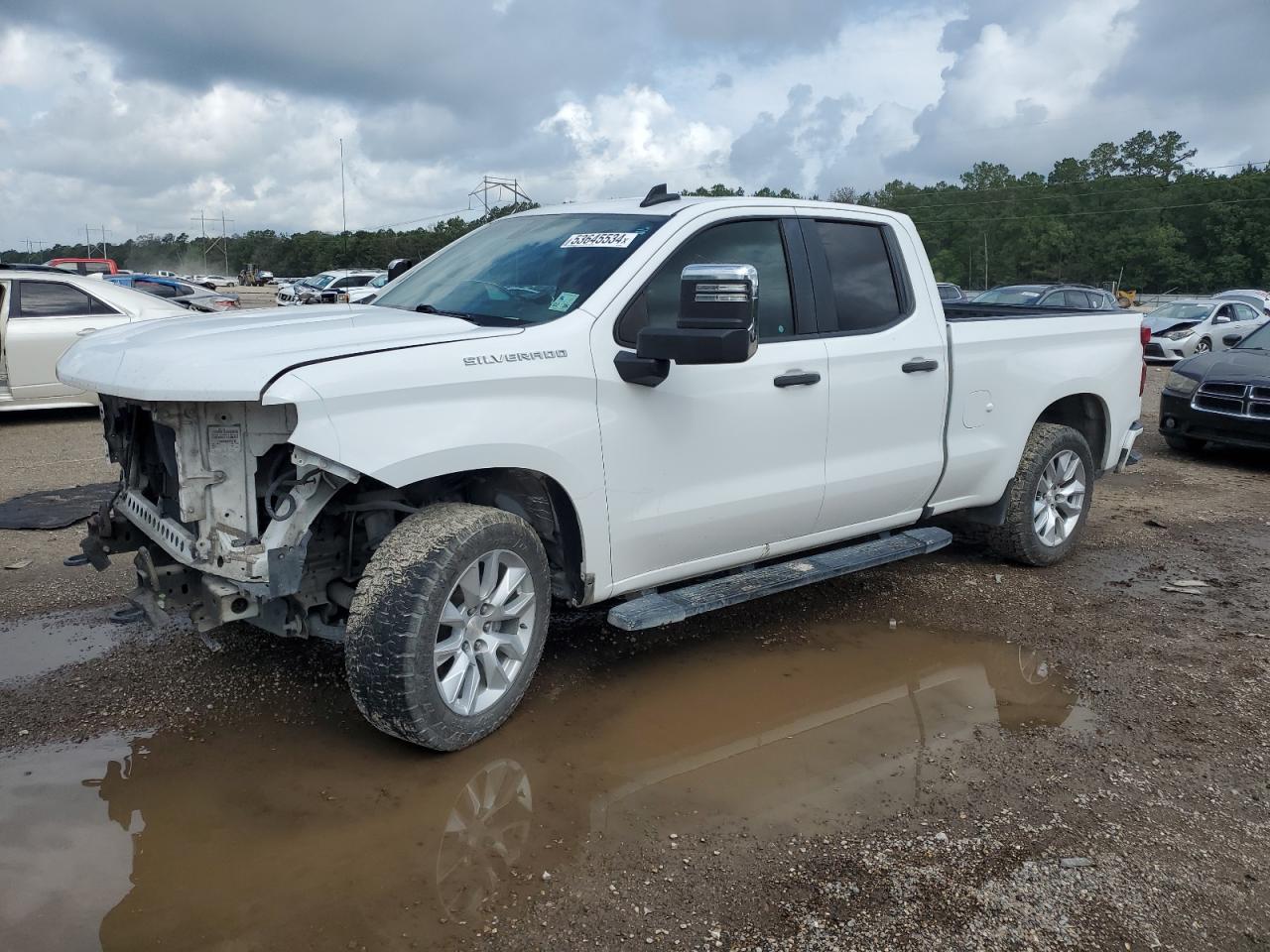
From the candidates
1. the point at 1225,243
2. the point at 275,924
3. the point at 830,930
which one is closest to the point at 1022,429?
the point at 830,930

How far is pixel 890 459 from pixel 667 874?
257 cm

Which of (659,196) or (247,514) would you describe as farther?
(659,196)

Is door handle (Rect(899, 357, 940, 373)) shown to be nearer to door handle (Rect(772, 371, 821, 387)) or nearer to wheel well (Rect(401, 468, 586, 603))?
door handle (Rect(772, 371, 821, 387))

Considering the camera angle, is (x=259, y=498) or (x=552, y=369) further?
(x=552, y=369)

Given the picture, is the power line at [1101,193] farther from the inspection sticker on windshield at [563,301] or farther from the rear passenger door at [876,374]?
the inspection sticker on windshield at [563,301]

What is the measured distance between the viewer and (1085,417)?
6.44 m

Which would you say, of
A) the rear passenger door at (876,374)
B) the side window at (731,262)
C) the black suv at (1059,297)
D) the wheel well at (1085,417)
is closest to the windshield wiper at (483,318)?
the side window at (731,262)

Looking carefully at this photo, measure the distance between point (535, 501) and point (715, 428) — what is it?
31.4 inches

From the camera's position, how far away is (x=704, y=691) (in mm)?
4410

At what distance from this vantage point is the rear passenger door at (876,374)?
15.6ft

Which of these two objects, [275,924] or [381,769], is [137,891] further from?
[381,769]

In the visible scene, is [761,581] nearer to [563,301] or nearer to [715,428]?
[715,428]

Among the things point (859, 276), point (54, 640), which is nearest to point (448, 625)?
point (54, 640)

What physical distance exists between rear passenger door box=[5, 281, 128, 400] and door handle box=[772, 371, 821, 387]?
8028mm
